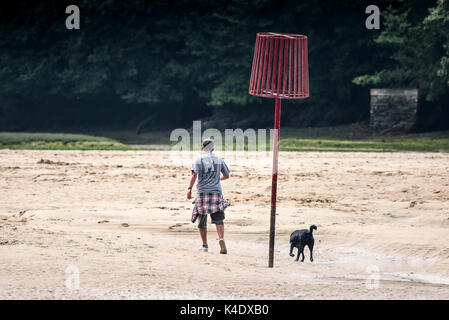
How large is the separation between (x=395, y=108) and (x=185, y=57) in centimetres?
1100

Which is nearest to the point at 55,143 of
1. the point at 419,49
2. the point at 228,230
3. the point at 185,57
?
the point at 185,57

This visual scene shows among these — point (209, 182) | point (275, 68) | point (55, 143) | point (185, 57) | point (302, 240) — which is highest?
point (185, 57)

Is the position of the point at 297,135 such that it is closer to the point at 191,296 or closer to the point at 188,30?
the point at 188,30

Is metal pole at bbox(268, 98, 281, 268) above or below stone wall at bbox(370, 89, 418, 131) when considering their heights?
below

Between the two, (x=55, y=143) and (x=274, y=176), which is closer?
(x=274, y=176)

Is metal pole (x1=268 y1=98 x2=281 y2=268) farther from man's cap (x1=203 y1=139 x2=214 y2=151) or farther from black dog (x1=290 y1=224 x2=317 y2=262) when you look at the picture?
man's cap (x1=203 y1=139 x2=214 y2=151)

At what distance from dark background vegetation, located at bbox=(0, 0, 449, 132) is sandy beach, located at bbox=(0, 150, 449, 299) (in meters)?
12.4

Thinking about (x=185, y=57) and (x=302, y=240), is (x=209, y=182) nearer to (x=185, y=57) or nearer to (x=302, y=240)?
(x=302, y=240)

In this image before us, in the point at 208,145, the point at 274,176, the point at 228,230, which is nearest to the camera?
the point at 274,176

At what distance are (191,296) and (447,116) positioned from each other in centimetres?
2409

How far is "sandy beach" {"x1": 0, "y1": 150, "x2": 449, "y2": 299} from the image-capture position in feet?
27.0

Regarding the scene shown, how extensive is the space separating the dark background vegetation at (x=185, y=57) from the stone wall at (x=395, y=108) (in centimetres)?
179

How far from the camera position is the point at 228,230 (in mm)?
11969

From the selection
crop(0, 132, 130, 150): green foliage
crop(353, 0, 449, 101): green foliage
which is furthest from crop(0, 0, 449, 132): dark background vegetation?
crop(0, 132, 130, 150): green foliage
